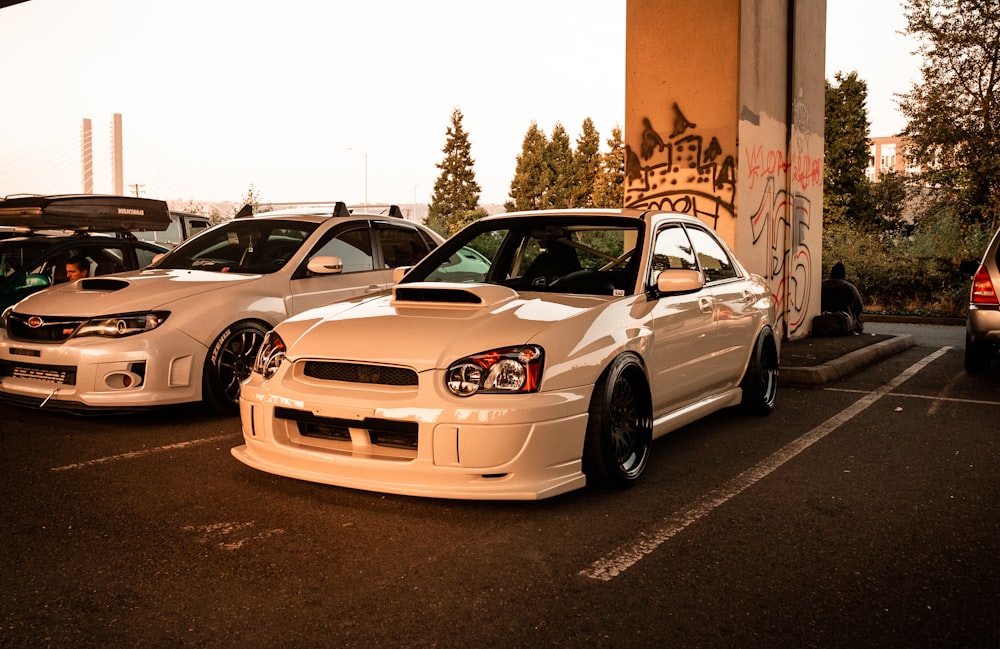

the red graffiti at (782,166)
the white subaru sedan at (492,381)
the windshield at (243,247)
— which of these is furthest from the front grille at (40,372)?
the red graffiti at (782,166)

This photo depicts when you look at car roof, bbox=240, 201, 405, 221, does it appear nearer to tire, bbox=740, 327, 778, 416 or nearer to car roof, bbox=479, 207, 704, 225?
car roof, bbox=479, 207, 704, 225

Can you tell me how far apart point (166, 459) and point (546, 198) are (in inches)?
3064

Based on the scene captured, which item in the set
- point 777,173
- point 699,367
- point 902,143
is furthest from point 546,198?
point 699,367

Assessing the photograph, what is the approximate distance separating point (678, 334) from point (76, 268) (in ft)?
19.4

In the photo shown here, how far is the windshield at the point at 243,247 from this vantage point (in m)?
7.20

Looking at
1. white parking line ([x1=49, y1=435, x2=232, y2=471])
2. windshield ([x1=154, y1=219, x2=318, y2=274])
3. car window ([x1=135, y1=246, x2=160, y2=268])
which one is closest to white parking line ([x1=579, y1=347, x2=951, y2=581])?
white parking line ([x1=49, y1=435, x2=232, y2=471])

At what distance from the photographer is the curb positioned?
835cm

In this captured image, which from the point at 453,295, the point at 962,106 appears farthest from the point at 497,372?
the point at 962,106

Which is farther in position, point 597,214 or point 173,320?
point 173,320

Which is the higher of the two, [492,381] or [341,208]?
[341,208]

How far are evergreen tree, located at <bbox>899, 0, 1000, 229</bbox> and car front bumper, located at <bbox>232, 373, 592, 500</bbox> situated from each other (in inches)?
906

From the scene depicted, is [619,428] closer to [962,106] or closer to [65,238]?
[65,238]

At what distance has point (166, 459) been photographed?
532cm

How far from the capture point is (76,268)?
8.41 metres
